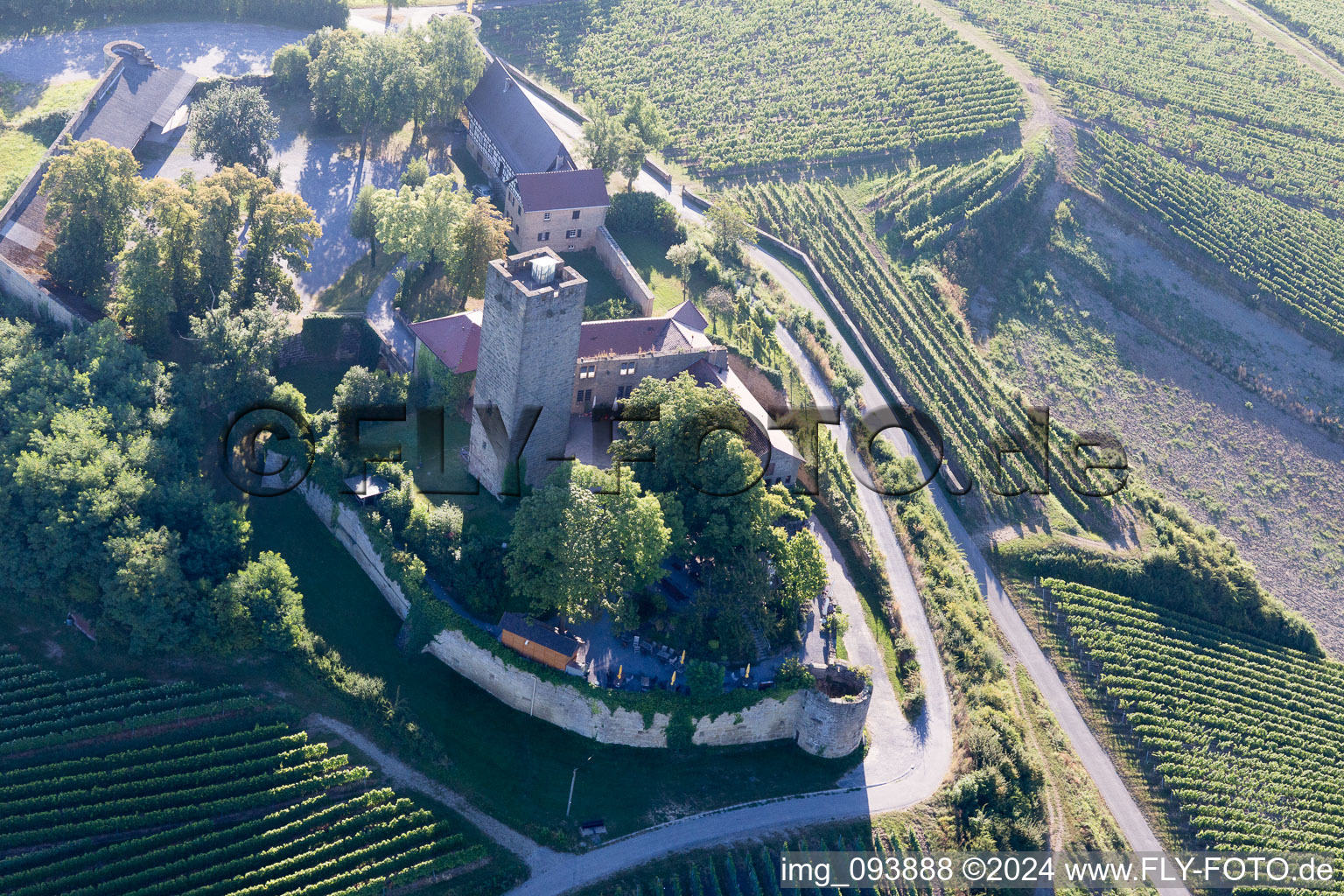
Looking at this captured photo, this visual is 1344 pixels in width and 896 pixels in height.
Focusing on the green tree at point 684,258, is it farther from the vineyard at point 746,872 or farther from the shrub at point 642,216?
the vineyard at point 746,872

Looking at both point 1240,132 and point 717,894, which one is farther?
point 1240,132

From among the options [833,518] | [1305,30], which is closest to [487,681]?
[833,518]

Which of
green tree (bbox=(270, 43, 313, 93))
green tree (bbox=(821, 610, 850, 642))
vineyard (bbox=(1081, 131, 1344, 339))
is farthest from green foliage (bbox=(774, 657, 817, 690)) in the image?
green tree (bbox=(270, 43, 313, 93))

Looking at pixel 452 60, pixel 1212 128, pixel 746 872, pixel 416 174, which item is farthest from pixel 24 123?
pixel 1212 128

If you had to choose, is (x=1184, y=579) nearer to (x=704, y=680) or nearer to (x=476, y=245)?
(x=704, y=680)

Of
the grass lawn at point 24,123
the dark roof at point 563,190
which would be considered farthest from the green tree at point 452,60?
the grass lawn at point 24,123

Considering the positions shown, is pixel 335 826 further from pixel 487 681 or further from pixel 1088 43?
pixel 1088 43
